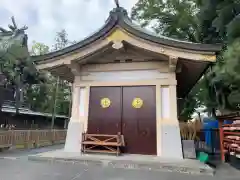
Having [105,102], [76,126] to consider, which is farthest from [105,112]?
[76,126]

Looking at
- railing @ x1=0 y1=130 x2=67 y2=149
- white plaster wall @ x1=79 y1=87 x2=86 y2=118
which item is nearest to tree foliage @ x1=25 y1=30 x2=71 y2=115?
railing @ x1=0 y1=130 x2=67 y2=149

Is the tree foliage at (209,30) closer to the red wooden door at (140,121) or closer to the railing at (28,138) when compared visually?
the red wooden door at (140,121)

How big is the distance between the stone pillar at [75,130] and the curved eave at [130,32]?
154 cm

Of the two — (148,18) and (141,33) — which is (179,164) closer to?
(141,33)

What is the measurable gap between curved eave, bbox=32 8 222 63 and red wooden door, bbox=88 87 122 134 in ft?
5.69

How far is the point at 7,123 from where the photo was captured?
1947cm

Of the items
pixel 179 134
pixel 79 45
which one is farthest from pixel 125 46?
pixel 179 134

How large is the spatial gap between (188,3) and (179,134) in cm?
1444

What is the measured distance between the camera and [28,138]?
1180 centimetres

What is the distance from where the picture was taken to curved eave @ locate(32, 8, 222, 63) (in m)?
6.80

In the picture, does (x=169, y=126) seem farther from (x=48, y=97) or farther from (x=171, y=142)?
(x=48, y=97)

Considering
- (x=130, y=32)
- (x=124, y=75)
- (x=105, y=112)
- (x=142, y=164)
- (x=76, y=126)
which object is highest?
(x=130, y=32)

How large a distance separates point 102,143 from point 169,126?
220 cm

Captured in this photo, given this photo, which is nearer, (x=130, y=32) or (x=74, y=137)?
(x=130, y=32)
